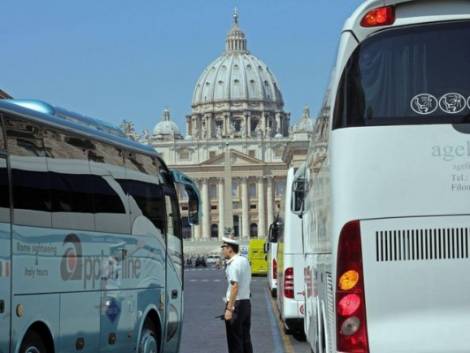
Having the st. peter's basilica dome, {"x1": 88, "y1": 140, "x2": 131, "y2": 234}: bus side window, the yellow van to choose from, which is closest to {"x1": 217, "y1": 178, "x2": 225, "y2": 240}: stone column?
the st. peter's basilica dome


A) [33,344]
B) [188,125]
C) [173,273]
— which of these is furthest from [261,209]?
[33,344]

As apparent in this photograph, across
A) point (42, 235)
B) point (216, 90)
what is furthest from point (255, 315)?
point (216, 90)

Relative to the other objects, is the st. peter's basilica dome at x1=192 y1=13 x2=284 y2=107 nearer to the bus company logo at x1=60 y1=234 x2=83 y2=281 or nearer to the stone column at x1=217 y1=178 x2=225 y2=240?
the stone column at x1=217 y1=178 x2=225 y2=240

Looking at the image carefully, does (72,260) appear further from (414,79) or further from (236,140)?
(236,140)

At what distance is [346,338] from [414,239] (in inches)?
26.6

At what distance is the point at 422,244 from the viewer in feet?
23.0

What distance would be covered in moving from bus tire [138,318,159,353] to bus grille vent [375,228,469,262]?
4.37 m

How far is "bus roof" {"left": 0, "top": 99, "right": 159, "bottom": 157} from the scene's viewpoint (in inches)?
329

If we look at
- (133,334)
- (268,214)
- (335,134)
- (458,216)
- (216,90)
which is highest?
(216,90)

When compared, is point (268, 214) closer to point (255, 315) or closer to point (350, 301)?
point (255, 315)

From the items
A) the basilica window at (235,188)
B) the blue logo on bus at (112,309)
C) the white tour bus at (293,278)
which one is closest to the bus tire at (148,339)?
the blue logo on bus at (112,309)

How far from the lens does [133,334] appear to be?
34.9 feet

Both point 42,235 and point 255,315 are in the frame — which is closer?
point 42,235

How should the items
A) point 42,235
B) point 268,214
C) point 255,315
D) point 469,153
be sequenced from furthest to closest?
1. point 268,214
2. point 255,315
3. point 42,235
4. point 469,153
